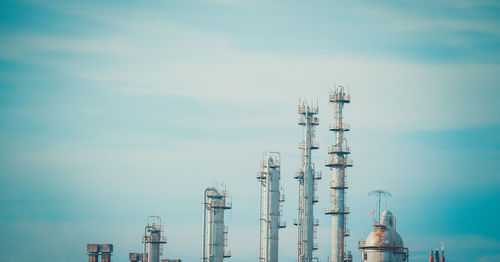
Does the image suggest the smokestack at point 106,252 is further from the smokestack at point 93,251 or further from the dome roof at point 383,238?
the dome roof at point 383,238

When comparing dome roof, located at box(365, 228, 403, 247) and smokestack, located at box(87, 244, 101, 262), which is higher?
dome roof, located at box(365, 228, 403, 247)

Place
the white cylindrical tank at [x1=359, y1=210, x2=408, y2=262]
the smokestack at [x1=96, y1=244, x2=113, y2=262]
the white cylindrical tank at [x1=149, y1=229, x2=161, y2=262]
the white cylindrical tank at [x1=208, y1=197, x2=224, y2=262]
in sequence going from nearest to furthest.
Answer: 1. the white cylindrical tank at [x1=359, y1=210, x2=408, y2=262]
2. the white cylindrical tank at [x1=208, y1=197, x2=224, y2=262]
3. the white cylindrical tank at [x1=149, y1=229, x2=161, y2=262]
4. the smokestack at [x1=96, y1=244, x2=113, y2=262]

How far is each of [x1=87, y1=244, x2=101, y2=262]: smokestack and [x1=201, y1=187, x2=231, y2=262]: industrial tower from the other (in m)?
13.3

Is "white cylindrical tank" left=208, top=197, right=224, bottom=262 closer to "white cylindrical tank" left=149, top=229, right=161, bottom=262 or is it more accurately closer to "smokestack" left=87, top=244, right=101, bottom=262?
"white cylindrical tank" left=149, top=229, right=161, bottom=262

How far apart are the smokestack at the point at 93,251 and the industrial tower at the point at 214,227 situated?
13.3 m

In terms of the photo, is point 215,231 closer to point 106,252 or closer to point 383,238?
point 106,252

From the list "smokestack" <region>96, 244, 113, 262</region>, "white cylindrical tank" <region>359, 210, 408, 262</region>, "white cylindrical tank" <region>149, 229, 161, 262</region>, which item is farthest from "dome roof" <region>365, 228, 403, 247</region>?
"smokestack" <region>96, 244, 113, 262</region>

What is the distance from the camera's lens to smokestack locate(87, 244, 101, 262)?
353 feet

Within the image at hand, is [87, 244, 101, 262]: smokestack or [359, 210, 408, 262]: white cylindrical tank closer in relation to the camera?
[359, 210, 408, 262]: white cylindrical tank

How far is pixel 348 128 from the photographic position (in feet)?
344

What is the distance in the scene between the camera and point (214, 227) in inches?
3994

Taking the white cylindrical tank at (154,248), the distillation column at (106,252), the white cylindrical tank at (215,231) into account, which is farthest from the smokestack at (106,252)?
the white cylindrical tank at (215,231)

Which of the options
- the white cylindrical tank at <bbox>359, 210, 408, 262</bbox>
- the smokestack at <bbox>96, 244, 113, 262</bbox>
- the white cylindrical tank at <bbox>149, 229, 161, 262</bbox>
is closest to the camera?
the white cylindrical tank at <bbox>359, 210, 408, 262</bbox>

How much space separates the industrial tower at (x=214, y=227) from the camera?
10069cm
